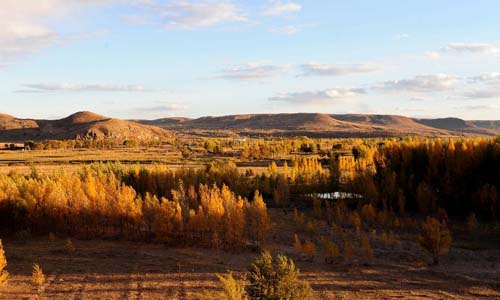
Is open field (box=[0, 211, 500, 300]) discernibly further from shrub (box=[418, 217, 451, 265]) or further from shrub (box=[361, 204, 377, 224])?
shrub (box=[361, 204, 377, 224])

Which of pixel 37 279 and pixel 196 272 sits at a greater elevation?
pixel 37 279

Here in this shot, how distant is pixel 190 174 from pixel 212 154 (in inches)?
2466

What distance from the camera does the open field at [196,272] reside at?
86.2 ft

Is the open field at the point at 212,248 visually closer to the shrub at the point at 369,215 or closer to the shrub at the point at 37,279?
the shrub at the point at 369,215

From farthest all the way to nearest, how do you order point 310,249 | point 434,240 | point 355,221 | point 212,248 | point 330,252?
point 355,221
point 212,248
point 310,249
point 330,252
point 434,240

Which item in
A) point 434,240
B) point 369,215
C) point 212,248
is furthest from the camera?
point 369,215

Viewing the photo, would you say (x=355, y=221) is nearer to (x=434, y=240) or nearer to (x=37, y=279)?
(x=434, y=240)

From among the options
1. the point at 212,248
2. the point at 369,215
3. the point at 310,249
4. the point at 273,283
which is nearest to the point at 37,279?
the point at 212,248

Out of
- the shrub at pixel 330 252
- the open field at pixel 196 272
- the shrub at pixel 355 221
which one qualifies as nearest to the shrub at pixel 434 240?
the open field at pixel 196 272

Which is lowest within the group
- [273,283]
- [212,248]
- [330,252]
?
[212,248]

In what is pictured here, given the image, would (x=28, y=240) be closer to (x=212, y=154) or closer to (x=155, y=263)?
(x=155, y=263)

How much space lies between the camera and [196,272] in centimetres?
3011

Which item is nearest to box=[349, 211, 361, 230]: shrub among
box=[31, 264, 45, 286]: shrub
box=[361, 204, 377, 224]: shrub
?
box=[361, 204, 377, 224]: shrub

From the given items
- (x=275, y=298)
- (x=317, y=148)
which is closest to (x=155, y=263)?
(x=275, y=298)
